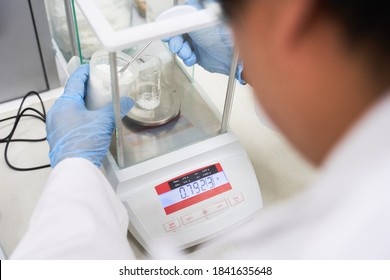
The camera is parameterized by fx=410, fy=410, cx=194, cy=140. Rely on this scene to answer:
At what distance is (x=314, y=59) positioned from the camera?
0.32m

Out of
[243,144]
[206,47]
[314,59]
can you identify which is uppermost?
[314,59]

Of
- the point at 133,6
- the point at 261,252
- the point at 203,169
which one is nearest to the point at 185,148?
the point at 203,169

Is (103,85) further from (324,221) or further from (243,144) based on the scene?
(324,221)

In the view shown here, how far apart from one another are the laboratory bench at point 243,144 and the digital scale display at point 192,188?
13 cm

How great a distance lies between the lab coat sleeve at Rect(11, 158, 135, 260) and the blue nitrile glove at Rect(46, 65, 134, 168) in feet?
0.17

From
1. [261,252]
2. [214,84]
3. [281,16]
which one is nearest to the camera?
[281,16]

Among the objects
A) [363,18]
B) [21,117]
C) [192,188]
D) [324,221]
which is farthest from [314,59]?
[21,117]

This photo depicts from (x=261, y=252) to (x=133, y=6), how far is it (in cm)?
58

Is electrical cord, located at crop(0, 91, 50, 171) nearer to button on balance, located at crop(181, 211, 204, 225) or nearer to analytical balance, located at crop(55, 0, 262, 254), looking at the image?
analytical balance, located at crop(55, 0, 262, 254)

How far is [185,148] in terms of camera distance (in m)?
0.88

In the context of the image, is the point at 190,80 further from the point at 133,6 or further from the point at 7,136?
the point at 7,136

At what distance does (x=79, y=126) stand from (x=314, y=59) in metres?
0.58

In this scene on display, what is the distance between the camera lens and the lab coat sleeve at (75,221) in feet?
1.98

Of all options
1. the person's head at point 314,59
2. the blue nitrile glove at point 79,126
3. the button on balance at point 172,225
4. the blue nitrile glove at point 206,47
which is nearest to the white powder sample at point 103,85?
the blue nitrile glove at point 79,126
